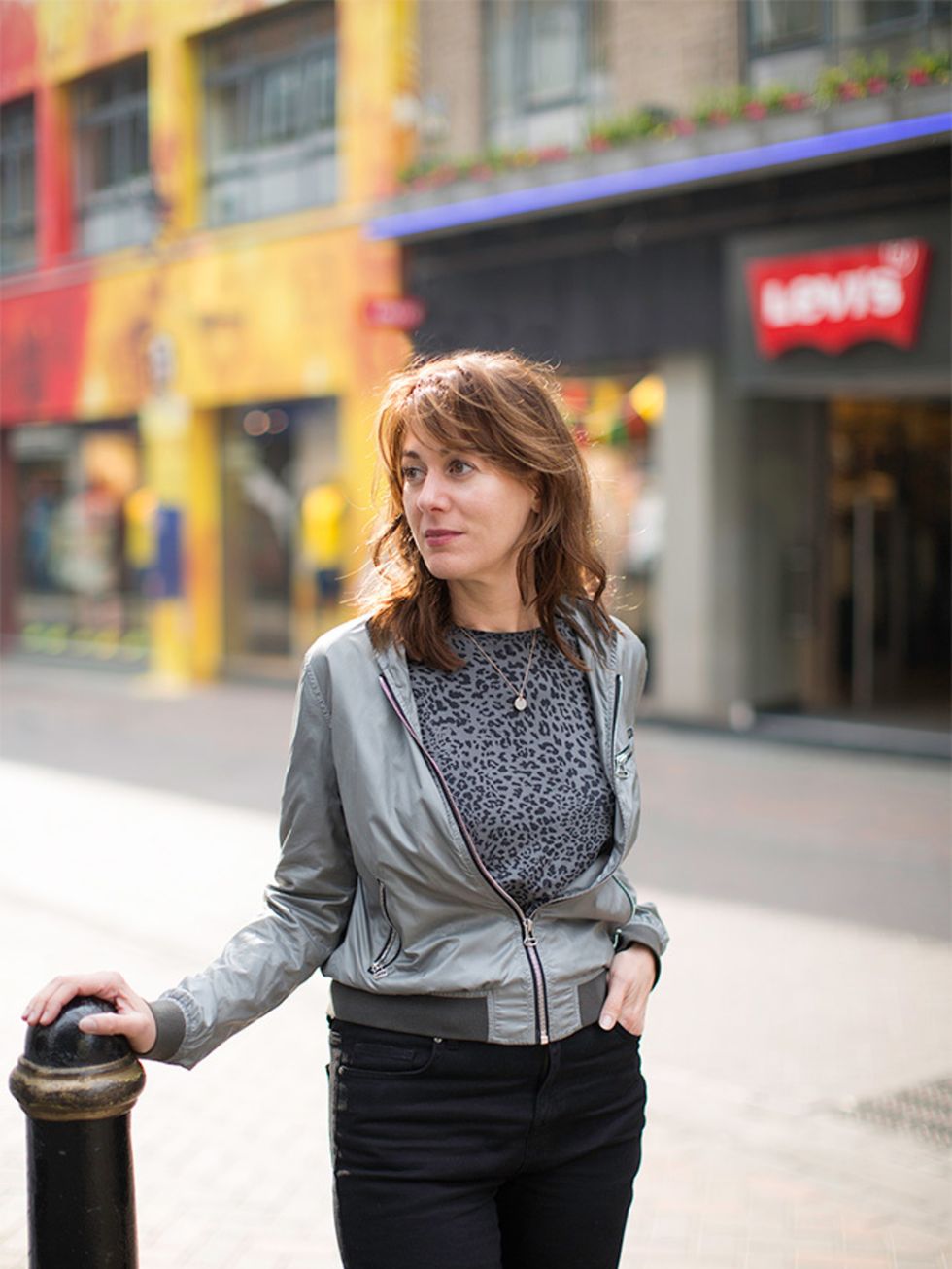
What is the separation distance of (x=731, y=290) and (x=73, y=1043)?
11116 mm

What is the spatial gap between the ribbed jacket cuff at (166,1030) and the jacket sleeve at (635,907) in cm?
64

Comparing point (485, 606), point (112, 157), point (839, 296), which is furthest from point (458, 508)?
point (112, 157)

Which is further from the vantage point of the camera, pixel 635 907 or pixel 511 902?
pixel 635 907

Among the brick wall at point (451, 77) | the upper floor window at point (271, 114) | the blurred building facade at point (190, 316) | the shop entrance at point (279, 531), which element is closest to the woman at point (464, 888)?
the brick wall at point (451, 77)

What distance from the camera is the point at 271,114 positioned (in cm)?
1684

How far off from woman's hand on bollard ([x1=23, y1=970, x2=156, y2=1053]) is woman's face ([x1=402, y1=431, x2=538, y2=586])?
70cm

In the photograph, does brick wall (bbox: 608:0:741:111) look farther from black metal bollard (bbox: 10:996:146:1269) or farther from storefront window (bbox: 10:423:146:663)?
black metal bollard (bbox: 10:996:146:1269)

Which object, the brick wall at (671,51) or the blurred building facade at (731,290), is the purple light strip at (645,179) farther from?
the brick wall at (671,51)

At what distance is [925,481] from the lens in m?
14.2

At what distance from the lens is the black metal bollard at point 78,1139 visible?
2.07 metres

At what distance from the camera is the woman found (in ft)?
7.06

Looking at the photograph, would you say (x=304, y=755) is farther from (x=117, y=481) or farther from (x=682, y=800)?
(x=117, y=481)

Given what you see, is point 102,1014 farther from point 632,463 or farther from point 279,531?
point 279,531

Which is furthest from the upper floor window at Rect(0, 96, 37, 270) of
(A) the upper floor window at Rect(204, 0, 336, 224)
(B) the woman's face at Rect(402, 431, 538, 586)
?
(B) the woman's face at Rect(402, 431, 538, 586)
